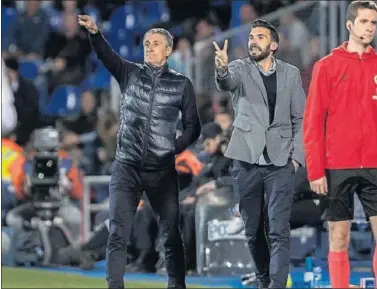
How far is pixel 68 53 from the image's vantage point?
19.0 metres

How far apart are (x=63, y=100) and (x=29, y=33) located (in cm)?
116

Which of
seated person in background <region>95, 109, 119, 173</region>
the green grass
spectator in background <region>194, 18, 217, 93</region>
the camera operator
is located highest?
spectator in background <region>194, 18, 217, 93</region>

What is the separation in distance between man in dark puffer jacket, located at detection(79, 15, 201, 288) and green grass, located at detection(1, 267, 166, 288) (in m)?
2.21

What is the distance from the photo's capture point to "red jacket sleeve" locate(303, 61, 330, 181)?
8.59 m

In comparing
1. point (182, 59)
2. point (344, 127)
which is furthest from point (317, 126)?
point (182, 59)

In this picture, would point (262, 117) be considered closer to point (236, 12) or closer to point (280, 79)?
point (280, 79)

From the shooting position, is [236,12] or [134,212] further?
[236,12]

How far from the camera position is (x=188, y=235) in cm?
1259

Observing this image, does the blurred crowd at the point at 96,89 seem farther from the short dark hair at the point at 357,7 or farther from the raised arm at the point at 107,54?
the short dark hair at the point at 357,7

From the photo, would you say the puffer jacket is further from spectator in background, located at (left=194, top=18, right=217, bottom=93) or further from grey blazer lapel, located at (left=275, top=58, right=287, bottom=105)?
spectator in background, located at (left=194, top=18, right=217, bottom=93)

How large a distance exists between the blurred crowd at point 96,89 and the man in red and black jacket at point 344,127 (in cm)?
382

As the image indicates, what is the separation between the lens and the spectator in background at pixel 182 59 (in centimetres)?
Answer: 1738

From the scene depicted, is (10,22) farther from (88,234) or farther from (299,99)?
(299,99)

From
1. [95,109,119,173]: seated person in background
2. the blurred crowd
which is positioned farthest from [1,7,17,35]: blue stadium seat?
[95,109,119,173]: seated person in background
